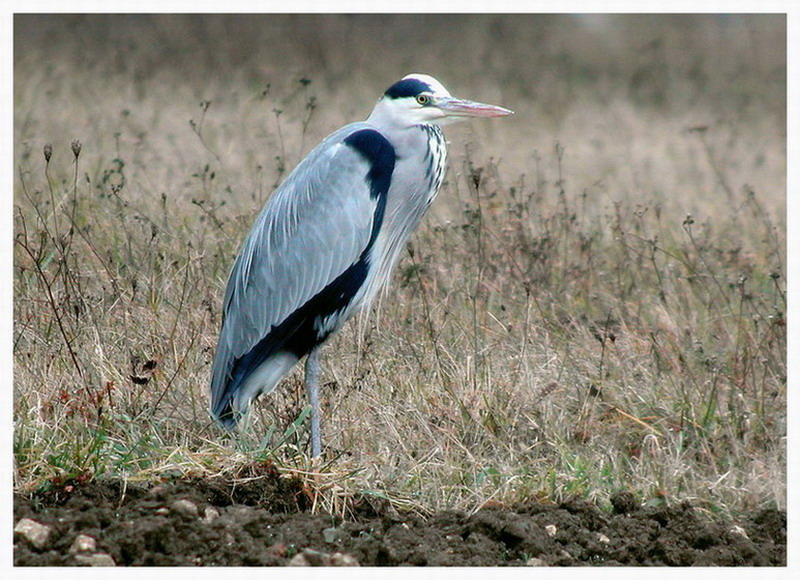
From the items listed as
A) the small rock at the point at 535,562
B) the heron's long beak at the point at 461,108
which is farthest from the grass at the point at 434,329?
the heron's long beak at the point at 461,108

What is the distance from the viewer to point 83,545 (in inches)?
139

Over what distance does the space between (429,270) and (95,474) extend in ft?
8.38

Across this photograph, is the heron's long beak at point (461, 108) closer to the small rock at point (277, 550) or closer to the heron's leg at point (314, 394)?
the heron's leg at point (314, 394)

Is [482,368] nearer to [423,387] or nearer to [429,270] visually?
[423,387]

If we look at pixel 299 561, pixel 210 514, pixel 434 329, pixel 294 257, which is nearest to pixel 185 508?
pixel 210 514

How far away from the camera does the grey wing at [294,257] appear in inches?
191

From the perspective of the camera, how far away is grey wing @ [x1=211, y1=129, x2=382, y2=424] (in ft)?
15.9

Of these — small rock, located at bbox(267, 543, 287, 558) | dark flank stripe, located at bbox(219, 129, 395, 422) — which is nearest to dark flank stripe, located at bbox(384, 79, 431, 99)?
dark flank stripe, located at bbox(219, 129, 395, 422)

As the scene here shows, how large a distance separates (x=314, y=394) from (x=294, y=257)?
619 millimetres

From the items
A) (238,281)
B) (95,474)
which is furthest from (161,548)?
(238,281)

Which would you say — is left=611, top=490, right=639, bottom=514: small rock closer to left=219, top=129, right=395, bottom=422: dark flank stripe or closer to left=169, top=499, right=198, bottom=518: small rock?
left=219, top=129, right=395, bottom=422: dark flank stripe

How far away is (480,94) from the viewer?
38.9ft

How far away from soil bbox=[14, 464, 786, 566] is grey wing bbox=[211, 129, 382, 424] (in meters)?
0.79

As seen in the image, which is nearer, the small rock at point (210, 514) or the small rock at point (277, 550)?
→ the small rock at point (277, 550)
